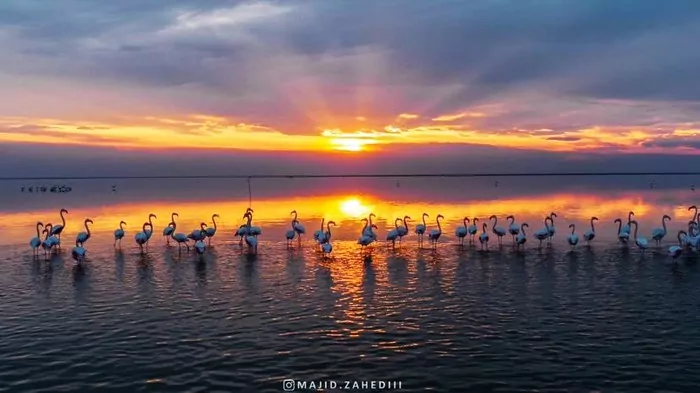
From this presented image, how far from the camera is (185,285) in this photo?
18.9m

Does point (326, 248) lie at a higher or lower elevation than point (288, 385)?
higher

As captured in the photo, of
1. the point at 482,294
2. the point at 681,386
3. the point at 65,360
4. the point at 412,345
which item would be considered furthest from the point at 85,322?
the point at 681,386

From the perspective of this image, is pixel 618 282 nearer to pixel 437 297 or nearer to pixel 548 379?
pixel 437 297

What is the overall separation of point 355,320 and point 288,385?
13.5ft

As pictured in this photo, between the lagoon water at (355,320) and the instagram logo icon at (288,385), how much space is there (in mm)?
213

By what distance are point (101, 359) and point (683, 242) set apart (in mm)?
23100

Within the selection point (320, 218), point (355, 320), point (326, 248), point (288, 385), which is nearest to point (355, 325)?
point (355, 320)

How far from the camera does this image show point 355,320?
48.1ft

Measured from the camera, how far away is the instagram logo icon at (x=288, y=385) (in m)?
10.6

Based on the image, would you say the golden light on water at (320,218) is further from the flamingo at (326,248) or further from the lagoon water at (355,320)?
the lagoon water at (355,320)

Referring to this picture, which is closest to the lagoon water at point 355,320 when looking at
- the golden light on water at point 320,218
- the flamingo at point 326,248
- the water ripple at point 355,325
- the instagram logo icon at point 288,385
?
the water ripple at point 355,325

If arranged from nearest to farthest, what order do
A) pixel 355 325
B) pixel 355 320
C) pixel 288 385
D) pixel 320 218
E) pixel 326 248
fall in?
pixel 288 385 < pixel 355 325 < pixel 355 320 < pixel 326 248 < pixel 320 218

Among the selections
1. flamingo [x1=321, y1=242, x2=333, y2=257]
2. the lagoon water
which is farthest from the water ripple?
flamingo [x1=321, y1=242, x2=333, y2=257]

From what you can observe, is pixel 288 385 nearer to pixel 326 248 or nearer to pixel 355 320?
pixel 355 320
